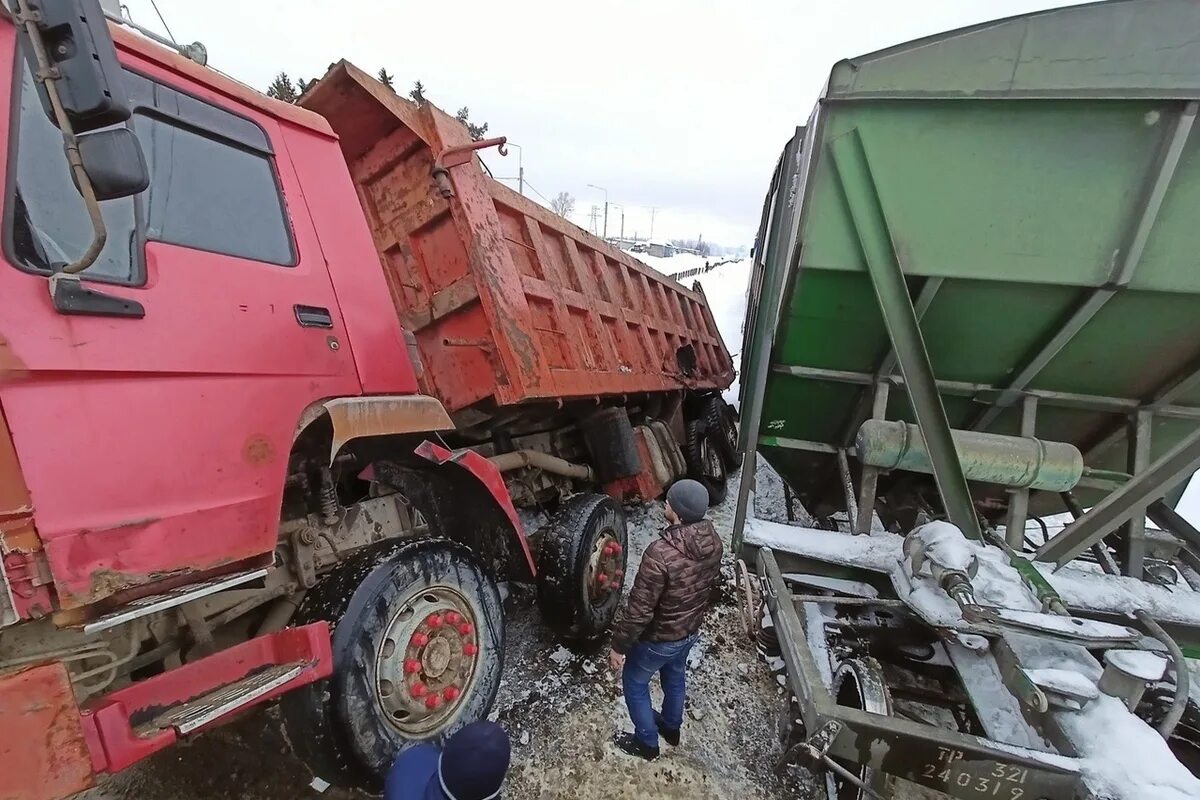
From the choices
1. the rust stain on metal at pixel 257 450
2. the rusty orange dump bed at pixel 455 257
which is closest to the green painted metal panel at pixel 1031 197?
the rusty orange dump bed at pixel 455 257

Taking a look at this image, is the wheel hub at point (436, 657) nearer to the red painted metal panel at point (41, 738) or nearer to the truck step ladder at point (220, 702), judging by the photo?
the truck step ladder at point (220, 702)

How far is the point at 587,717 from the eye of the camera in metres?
2.84

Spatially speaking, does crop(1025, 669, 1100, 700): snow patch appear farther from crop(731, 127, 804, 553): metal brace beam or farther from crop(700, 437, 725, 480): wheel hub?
crop(700, 437, 725, 480): wheel hub

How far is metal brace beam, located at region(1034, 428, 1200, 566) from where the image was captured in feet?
8.71

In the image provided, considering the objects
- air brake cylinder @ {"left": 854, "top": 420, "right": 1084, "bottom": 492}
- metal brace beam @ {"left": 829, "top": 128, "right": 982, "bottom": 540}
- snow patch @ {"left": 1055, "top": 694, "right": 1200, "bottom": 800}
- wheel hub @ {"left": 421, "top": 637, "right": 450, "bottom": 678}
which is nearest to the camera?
snow patch @ {"left": 1055, "top": 694, "right": 1200, "bottom": 800}

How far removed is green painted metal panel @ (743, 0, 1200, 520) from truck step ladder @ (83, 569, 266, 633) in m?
2.94

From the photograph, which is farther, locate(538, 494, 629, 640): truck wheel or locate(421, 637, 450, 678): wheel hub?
locate(538, 494, 629, 640): truck wheel

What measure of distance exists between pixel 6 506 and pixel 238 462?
0.48 m

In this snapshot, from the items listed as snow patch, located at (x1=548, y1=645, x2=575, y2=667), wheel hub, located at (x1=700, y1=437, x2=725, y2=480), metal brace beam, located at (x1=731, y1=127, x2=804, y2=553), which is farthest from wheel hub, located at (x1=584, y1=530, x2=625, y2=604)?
wheel hub, located at (x1=700, y1=437, x2=725, y2=480)

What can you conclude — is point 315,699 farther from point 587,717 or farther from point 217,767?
point 587,717

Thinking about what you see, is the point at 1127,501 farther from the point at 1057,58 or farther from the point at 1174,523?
the point at 1057,58

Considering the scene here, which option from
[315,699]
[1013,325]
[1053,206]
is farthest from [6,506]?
[1013,325]

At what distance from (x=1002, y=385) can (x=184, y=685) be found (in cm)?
433

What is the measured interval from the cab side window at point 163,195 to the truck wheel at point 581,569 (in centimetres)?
195
